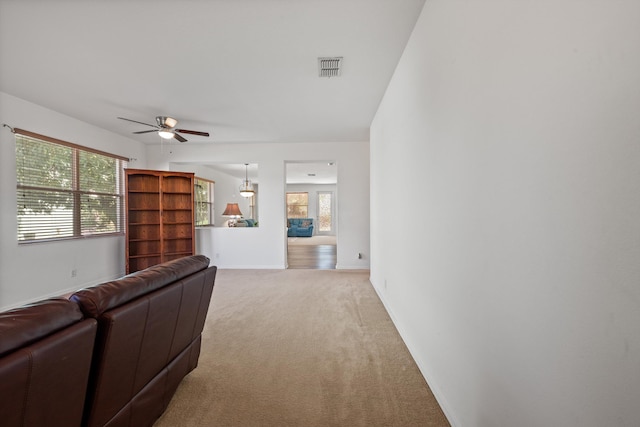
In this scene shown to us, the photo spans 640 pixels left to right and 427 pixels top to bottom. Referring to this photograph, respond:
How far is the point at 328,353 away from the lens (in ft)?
7.60

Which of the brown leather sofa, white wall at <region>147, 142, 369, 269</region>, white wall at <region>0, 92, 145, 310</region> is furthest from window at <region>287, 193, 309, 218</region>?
the brown leather sofa

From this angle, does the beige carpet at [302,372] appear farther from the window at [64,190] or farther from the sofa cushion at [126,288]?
the window at [64,190]

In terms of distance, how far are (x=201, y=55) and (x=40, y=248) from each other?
3.53 metres

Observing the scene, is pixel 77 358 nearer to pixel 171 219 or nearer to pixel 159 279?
pixel 159 279

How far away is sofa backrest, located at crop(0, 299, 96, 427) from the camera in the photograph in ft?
2.52

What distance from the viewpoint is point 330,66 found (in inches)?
108

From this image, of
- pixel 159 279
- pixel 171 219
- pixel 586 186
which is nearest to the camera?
pixel 586 186

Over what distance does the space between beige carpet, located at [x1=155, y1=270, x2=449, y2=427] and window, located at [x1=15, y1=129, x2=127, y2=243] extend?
8.74 ft

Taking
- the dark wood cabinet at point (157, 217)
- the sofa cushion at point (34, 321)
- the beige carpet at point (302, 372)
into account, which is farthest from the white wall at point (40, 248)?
the sofa cushion at point (34, 321)

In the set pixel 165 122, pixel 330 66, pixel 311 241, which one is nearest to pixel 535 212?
Answer: pixel 330 66

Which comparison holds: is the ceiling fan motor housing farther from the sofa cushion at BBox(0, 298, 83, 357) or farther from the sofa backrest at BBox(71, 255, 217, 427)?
the sofa cushion at BBox(0, 298, 83, 357)

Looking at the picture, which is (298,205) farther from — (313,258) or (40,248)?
(40,248)

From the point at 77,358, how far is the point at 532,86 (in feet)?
5.84

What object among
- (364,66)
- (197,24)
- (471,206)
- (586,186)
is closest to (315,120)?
(364,66)
